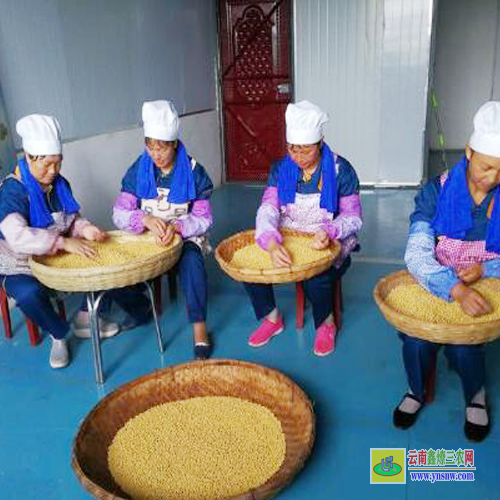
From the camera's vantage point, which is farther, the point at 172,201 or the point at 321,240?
the point at 172,201

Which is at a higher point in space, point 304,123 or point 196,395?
point 304,123

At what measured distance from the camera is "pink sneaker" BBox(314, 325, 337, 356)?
95.5 inches

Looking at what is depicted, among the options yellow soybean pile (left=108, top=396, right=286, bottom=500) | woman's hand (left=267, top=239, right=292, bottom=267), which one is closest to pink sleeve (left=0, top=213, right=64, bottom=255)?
yellow soybean pile (left=108, top=396, right=286, bottom=500)

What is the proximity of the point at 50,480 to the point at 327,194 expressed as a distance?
157cm

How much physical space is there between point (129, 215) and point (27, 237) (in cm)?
54

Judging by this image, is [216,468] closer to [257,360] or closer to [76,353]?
[257,360]

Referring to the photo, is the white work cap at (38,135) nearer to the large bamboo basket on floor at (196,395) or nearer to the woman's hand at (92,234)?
the woman's hand at (92,234)

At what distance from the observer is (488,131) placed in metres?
1.62

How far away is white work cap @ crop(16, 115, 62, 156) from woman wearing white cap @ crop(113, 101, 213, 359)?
1.42ft

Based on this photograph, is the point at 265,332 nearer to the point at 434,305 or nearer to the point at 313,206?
the point at 313,206

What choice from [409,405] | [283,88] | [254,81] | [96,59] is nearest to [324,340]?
[409,405]

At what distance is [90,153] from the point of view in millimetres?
3508

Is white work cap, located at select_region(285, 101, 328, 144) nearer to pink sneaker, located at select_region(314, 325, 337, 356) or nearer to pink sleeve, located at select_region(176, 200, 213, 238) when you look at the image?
pink sleeve, located at select_region(176, 200, 213, 238)

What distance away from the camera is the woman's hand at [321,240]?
7.34 ft
